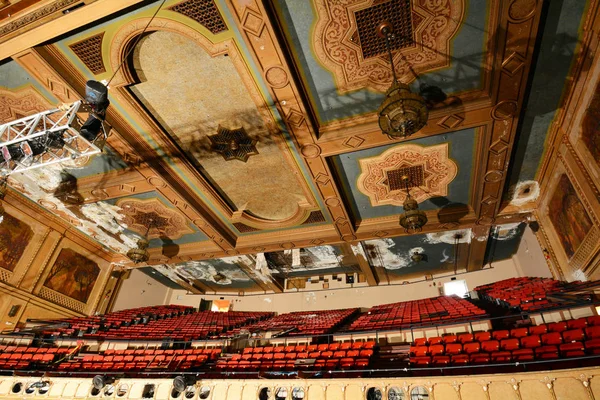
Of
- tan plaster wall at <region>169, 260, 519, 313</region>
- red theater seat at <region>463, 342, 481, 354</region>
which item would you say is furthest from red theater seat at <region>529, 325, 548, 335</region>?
tan plaster wall at <region>169, 260, 519, 313</region>

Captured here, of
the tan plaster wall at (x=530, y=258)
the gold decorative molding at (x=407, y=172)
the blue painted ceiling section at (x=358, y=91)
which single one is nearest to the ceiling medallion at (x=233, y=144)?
the blue painted ceiling section at (x=358, y=91)

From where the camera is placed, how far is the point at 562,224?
6.93 meters

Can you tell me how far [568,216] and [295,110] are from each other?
6629mm

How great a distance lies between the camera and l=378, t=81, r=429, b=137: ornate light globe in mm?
3998

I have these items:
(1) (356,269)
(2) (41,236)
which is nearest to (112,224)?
(2) (41,236)

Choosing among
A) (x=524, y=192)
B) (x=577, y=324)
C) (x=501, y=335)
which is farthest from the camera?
(x=524, y=192)

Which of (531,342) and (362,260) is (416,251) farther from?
(531,342)

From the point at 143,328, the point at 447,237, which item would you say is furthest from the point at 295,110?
the point at 143,328

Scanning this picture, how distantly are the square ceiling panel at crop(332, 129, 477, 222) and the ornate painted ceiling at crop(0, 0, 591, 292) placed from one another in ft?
0.14

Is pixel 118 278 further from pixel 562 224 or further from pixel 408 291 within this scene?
pixel 562 224

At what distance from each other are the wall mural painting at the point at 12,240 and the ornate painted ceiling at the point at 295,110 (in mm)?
878

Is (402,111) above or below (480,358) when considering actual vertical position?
above

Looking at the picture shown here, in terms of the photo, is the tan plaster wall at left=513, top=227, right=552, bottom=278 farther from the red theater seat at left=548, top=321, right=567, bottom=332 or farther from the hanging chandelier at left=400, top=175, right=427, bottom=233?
the red theater seat at left=548, top=321, right=567, bottom=332

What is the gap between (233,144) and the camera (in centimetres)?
664
